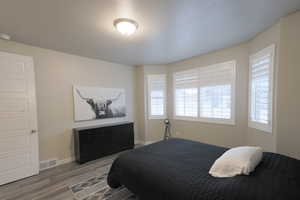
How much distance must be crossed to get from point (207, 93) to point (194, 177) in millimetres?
2548

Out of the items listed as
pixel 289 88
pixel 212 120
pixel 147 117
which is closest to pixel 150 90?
pixel 147 117

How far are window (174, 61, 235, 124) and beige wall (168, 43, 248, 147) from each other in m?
0.12

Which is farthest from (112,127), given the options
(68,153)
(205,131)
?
(205,131)

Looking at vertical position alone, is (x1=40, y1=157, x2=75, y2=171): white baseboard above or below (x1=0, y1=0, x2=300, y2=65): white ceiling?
below

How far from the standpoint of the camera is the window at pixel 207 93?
121 inches

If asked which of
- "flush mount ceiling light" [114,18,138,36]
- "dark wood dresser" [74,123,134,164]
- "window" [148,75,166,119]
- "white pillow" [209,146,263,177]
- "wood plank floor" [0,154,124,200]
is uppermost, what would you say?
"flush mount ceiling light" [114,18,138,36]

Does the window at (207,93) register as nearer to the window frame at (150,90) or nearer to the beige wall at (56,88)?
the window frame at (150,90)

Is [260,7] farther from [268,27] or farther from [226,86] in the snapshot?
[226,86]

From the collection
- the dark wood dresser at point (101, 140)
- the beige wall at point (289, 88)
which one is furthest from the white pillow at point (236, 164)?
the dark wood dresser at point (101, 140)

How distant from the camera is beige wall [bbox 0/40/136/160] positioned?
2.76 metres

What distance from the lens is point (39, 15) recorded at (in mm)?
1754

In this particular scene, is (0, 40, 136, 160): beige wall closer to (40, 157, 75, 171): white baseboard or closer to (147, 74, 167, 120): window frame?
(40, 157, 75, 171): white baseboard

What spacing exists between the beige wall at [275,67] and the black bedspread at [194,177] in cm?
64

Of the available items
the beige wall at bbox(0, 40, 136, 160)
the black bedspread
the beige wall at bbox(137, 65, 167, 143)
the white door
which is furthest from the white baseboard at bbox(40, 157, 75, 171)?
the beige wall at bbox(137, 65, 167, 143)
